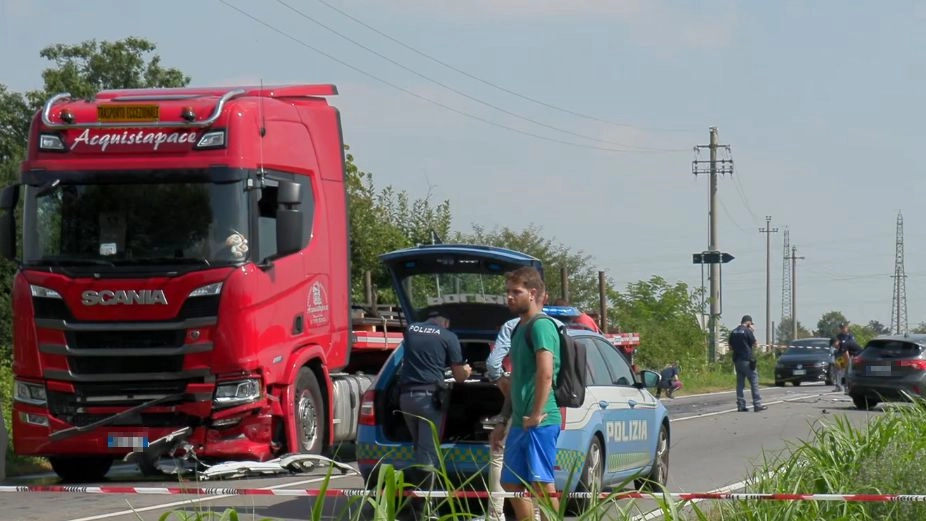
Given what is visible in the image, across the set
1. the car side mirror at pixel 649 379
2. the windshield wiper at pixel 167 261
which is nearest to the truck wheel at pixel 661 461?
the car side mirror at pixel 649 379

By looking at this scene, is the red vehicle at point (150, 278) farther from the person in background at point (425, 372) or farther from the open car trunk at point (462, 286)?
the person in background at point (425, 372)

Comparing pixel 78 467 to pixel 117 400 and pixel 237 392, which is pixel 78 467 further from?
pixel 237 392

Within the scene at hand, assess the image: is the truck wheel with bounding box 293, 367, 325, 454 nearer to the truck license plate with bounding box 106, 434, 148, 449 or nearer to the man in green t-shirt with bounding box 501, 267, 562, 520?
the truck license plate with bounding box 106, 434, 148, 449

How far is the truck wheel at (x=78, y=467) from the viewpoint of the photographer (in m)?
14.6

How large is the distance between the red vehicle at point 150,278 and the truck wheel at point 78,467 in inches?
10.4

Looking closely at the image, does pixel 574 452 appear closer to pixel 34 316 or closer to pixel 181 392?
pixel 181 392

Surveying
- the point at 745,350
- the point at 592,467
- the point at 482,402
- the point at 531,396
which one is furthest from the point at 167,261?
the point at 745,350

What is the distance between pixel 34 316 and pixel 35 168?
143cm

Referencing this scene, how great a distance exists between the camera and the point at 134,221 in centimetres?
1395

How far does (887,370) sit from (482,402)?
17.9 metres

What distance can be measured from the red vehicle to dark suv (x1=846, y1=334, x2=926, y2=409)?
1680 cm

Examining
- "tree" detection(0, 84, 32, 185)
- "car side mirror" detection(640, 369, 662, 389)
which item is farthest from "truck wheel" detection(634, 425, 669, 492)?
"tree" detection(0, 84, 32, 185)

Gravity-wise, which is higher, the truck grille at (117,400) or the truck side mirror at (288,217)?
the truck side mirror at (288,217)

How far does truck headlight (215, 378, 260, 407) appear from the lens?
13781 mm
